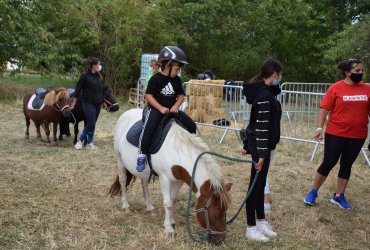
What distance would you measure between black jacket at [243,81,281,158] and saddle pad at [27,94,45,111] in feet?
18.9

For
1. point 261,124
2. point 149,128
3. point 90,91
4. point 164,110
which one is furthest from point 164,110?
point 90,91

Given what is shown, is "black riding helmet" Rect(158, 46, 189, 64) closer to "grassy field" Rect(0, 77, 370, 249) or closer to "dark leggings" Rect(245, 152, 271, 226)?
"dark leggings" Rect(245, 152, 271, 226)

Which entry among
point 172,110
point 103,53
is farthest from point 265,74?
point 103,53

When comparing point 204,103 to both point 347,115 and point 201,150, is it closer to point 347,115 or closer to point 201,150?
point 347,115

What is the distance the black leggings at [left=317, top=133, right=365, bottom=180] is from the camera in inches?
203

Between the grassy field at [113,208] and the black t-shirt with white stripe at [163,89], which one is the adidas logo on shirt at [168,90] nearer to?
the black t-shirt with white stripe at [163,89]

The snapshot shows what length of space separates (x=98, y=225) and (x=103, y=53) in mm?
13848

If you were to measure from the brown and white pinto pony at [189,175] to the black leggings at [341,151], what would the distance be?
193 centimetres

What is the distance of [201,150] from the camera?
159 inches

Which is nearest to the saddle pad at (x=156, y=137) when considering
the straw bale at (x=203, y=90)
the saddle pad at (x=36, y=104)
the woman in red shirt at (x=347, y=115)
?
the woman in red shirt at (x=347, y=115)

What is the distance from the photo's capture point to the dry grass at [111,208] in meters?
4.12

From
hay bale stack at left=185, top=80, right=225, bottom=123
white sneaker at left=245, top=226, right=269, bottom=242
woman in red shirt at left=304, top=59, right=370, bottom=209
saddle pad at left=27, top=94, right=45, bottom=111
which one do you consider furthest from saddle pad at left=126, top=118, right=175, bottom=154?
hay bale stack at left=185, top=80, right=225, bottom=123

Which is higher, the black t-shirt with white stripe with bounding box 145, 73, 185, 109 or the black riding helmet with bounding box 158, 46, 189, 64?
the black riding helmet with bounding box 158, 46, 189, 64

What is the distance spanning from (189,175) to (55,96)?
208 inches
